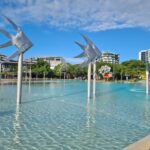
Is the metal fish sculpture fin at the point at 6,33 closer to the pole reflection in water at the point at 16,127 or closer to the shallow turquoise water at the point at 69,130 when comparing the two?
the shallow turquoise water at the point at 69,130

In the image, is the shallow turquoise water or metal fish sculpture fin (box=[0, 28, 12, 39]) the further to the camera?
metal fish sculpture fin (box=[0, 28, 12, 39])

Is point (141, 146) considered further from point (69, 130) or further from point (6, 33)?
point (6, 33)

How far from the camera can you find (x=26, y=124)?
14969mm

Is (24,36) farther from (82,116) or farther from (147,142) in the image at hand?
(147,142)

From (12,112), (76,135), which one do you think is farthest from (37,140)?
(12,112)

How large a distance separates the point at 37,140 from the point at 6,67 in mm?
133702

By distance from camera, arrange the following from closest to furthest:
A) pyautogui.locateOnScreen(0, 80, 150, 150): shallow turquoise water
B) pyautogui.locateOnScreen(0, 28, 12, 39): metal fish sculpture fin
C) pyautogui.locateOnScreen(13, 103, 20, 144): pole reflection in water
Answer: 1. pyautogui.locateOnScreen(0, 80, 150, 150): shallow turquoise water
2. pyautogui.locateOnScreen(13, 103, 20, 144): pole reflection in water
3. pyautogui.locateOnScreen(0, 28, 12, 39): metal fish sculpture fin

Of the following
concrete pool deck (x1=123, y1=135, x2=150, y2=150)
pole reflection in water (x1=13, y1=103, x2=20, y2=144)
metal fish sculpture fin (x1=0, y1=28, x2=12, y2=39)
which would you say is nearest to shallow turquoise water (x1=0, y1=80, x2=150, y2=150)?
pole reflection in water (x1=13, y1=103, x2=20, y2=144)

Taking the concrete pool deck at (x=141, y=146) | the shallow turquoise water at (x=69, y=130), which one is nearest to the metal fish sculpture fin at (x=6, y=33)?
the shallow turquoise water at (x=69, y=130)

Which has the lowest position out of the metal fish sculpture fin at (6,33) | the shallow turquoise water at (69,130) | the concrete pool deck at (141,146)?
the shallow turquoise water at (69,130)

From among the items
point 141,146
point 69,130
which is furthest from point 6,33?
point 141,146

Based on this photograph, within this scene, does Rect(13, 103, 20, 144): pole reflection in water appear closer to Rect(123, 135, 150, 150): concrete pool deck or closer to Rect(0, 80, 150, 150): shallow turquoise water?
Rect(0, 80, 150, 150): shallow turquoise water

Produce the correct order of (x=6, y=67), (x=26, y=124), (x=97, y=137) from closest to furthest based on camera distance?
(x=97, y=137) → (x=26, y=124) → (x=6, y=67)

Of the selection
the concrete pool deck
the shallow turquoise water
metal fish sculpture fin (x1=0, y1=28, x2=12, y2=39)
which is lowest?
the shallow turquoise water
